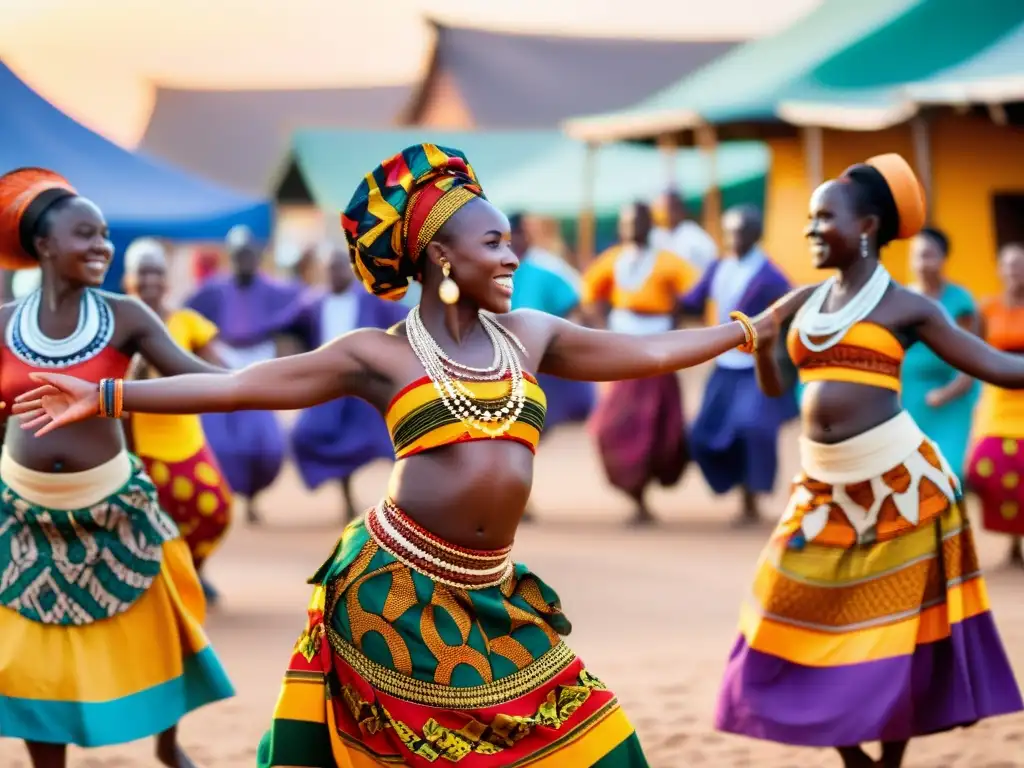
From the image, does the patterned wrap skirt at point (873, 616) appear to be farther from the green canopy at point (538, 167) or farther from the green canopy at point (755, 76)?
the green canopy at point (538, 167)

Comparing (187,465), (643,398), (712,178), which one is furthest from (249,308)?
(712,178)

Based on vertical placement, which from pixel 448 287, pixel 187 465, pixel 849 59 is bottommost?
pixel 187 465

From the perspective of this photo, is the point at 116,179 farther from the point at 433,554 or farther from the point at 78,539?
the point at 433,554

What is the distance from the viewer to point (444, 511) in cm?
421

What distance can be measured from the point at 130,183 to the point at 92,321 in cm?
1055

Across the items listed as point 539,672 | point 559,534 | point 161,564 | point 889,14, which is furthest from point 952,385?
point 889,14

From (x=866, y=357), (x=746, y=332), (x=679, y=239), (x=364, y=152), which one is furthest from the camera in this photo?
(x=364, y=152)

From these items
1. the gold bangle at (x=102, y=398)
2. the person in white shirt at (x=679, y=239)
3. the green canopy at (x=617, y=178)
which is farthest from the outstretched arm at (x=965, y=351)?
the green canopy at (x=617, y=178)

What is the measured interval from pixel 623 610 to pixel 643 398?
3.48 m

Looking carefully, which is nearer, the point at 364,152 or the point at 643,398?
the point at 643,398

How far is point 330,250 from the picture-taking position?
44.5ft

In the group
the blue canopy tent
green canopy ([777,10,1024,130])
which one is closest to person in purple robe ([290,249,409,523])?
the blue canopy tent

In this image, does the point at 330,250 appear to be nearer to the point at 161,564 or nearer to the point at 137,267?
the point at 137,267

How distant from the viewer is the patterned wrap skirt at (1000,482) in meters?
9.95
